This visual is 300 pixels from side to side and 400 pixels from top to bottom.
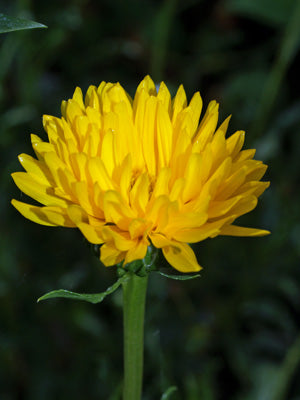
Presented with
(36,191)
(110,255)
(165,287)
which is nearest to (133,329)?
(110,255)

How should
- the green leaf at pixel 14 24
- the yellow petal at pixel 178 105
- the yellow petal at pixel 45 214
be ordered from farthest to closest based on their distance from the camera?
the yellow petal at pixel 178 105 → the yellow petal at pixel 45 214 → the green leaf at pixel 14 24

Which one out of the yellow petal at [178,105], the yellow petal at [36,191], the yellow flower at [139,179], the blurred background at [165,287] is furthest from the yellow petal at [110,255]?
the blurred background at [165,287]

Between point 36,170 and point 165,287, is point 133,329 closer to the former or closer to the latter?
point 36,170

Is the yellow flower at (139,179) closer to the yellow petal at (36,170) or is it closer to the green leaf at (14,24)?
the yellow petal at (36,170)

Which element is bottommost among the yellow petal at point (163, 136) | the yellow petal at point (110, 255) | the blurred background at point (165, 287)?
the blurred background at point (165, 287)

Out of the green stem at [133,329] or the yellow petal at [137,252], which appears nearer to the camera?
the yellow petal at [137,252]

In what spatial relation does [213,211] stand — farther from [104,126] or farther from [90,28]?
[90,28]
